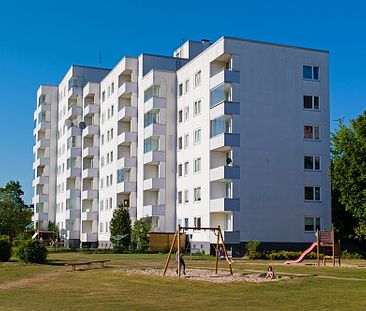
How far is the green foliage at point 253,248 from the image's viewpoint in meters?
54.2

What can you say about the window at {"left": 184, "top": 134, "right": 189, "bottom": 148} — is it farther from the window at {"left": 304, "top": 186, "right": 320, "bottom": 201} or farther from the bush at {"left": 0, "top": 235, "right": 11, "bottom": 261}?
the bush at {"left": 0, "top": 235, "right": 11, "bottom": 261}

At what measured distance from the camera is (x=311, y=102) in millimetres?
63062

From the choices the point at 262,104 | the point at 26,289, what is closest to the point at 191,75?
the point at 262,104

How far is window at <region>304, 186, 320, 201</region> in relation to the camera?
203ft

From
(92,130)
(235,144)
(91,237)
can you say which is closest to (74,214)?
(91,237)

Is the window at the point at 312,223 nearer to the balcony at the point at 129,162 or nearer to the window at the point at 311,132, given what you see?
the window at the point at 311,132

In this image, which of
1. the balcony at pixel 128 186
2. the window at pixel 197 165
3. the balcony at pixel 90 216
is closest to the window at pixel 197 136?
the window at pixel 197 165

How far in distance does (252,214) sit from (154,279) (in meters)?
28.6

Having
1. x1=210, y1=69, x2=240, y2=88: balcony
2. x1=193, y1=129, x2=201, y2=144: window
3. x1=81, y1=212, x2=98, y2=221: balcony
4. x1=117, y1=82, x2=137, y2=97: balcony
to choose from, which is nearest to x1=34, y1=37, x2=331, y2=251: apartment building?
x1=210, y1=69, x2=240, y2=88: balcony

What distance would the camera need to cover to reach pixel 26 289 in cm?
2884

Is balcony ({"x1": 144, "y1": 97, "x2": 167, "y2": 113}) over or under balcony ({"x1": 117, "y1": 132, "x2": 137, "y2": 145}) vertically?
over

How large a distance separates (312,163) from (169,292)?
38.5m

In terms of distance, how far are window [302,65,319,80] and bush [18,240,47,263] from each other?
3186 cm

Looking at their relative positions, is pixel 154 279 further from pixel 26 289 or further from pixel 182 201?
pixel 182 201
